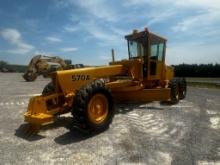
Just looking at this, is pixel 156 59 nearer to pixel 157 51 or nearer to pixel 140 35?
pixel 157 51

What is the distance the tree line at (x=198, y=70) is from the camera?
1730 inches

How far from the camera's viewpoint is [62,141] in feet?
19.6

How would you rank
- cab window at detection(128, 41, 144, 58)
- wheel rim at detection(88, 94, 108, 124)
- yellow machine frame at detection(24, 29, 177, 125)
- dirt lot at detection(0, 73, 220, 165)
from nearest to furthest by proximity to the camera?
dirt lot at detection(0, 73, 220, 165)
yellow machine frame at detection(24, 29, 177, 125)
wheel rim at detection(88, 94, 108, 124)
cab window at detection(128, 41, 144, 58)

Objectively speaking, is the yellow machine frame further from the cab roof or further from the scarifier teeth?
the scarifier teeth

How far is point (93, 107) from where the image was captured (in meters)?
6.71

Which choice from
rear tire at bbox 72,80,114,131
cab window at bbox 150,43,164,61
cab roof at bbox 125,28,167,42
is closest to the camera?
rear tire at bbox 72,80,114,131

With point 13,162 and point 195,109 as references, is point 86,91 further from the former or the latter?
point 195,109

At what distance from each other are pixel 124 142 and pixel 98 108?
1274mm

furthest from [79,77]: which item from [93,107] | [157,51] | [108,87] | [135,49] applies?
[157,51]

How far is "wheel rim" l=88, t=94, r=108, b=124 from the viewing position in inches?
258

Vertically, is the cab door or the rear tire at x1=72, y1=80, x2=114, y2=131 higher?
the cab door

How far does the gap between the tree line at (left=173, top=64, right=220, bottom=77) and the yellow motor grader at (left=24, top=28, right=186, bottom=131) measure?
1347 inches

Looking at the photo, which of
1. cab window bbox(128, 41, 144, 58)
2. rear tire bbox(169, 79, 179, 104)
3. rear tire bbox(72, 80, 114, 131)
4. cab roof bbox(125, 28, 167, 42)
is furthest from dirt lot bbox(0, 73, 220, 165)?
cab roof bbox(125, 28, 167, 42)

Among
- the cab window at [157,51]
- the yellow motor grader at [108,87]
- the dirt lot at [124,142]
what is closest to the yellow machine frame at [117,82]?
the yellow motor grader at [108,87]
